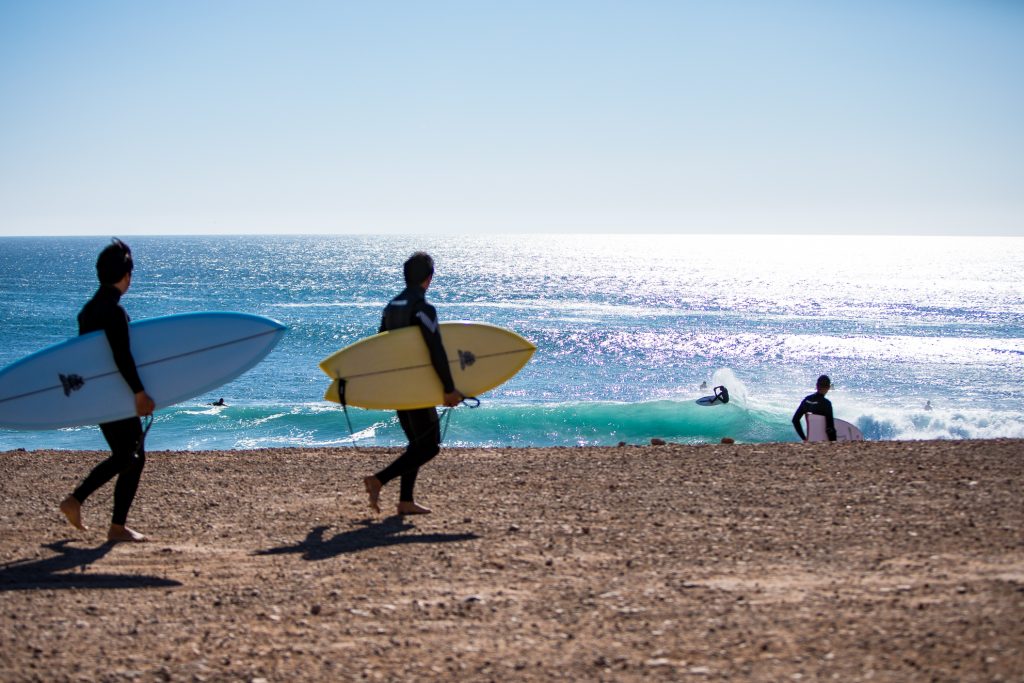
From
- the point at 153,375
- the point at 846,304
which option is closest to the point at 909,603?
the point at 153,375

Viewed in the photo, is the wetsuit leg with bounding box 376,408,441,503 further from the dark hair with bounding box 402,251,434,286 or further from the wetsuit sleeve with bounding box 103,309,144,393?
the wetsuit sleeve with bounding box 103,309,144,393

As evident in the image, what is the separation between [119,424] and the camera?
18.6ft

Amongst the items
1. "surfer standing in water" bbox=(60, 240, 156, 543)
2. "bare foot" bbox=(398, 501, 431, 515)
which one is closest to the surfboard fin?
"surfer standing in water" bbox=(60, 240, 156, 543)

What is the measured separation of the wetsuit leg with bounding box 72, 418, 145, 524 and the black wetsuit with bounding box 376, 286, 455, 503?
1.54 meters

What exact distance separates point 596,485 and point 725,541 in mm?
1746

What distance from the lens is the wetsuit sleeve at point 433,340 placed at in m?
6.23

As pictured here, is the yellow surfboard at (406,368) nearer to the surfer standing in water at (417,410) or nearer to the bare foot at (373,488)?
the surfer standing in water at (417,410)

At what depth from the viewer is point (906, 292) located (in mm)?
80875

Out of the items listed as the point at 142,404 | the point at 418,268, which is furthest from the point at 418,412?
the point at 142,404

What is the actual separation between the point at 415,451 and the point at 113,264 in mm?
2227

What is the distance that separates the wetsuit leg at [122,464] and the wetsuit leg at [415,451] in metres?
1.55

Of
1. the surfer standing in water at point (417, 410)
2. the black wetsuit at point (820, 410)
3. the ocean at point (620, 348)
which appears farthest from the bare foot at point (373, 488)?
the ocean at point (620, 348)

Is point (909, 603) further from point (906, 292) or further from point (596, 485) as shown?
point (906, 292)

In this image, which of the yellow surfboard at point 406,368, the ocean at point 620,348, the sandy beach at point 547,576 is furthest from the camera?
the ocean at point 620,348
